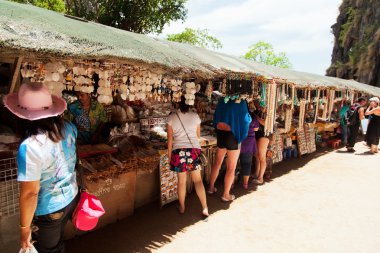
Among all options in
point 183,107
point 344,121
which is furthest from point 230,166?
point 344,121

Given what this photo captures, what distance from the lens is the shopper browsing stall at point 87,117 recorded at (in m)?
3.94

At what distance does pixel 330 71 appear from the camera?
1246 inches

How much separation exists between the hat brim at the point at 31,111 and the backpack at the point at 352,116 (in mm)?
9884

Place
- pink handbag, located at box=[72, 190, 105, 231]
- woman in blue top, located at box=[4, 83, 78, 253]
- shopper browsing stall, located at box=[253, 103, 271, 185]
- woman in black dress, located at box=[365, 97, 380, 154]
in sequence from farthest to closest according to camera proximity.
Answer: woman in black dress, located at box=[365, 97, 380, 154], shopper browsing stall, located at box=[253, 103, 271, 185], pink handbag, located at box=[72, 190, 105, 231], woman in blue top, located at box=[4, 83, 78, 253]

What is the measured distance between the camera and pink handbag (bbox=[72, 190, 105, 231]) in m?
2.22

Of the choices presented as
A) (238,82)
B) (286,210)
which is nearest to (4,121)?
(238,82)

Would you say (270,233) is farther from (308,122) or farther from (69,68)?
(308,122)

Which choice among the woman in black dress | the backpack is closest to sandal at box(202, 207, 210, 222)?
the woman in black dress

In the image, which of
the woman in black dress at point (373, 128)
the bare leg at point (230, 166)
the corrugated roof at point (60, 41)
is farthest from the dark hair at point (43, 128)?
the woman in black dress at point (373, 128)

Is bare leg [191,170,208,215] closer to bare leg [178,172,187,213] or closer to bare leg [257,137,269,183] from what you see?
bare leg [178,172,187,213]

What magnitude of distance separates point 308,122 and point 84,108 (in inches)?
284

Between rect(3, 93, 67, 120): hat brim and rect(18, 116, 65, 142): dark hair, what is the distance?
0.03m

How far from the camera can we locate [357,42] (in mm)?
28047

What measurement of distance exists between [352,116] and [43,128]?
33.5ft
